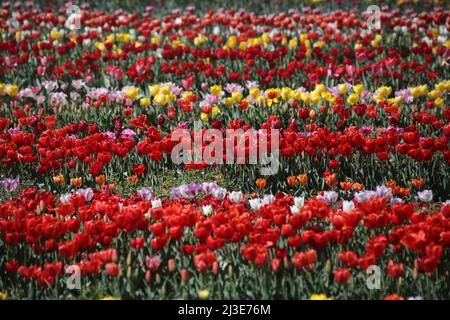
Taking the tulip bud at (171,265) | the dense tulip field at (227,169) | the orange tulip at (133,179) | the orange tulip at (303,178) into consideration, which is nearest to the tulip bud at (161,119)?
Result: the dense tulip field at (227,169)

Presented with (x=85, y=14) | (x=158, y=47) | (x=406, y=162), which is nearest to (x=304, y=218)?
(x=406, y=162)

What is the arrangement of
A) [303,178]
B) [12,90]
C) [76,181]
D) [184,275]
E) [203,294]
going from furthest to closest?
[12,90], [76,181], [303,178], [184,275], [203,294]

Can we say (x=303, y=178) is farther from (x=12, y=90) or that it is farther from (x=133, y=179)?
(x=12, y=90)

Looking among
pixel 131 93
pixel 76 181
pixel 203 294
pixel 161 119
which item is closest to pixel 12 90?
pixel 131 93

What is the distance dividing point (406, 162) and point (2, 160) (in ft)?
10.5

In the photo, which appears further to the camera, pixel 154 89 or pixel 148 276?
pixel 154 89

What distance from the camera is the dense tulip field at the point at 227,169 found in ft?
12.5

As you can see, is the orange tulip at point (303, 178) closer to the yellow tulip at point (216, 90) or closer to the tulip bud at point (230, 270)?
the tulip bud at point (230, 270)

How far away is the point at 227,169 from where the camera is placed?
568cm

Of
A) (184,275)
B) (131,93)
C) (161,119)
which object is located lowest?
(184,275)

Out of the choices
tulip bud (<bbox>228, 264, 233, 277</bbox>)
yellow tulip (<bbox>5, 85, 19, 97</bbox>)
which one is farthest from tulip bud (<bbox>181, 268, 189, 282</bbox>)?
yellow tulip (<bbox>5, 85, 19, 97</bbox>)

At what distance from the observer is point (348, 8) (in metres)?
12.2

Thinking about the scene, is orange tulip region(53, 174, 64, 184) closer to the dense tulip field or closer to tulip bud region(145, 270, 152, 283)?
the dense tulip field
